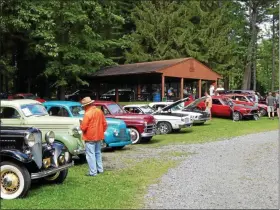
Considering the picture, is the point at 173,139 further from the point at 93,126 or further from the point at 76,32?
the point at 76,32

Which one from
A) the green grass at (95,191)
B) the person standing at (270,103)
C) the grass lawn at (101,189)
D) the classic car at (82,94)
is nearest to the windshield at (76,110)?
the grass lawn at (101,189)

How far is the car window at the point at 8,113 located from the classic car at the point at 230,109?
16.0m

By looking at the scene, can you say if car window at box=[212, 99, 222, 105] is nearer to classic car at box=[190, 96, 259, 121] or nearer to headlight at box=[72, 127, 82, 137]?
classic car at box=[190, 96, 259, 121]

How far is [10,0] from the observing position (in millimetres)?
24922

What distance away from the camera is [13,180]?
7.43 meters

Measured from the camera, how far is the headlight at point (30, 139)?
7.54 m

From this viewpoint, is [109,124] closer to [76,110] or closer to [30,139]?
[76,110]

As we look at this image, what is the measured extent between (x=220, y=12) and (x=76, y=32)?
22822 millimetres

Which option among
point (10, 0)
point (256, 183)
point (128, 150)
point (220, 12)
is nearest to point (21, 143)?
point (256, 183)

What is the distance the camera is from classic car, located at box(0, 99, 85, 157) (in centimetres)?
1085

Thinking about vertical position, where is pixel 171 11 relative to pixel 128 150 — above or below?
above

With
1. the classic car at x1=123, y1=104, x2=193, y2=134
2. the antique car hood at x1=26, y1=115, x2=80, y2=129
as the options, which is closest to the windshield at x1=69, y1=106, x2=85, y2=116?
the antique car hood at x1=26, y1=115, x2=80, y2=129

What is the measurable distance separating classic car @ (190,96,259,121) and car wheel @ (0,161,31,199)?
19.0m

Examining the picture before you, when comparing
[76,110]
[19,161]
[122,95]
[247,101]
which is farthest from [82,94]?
[19,161]
